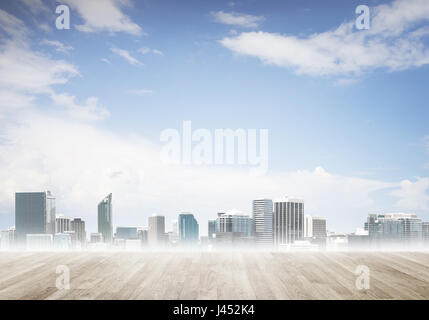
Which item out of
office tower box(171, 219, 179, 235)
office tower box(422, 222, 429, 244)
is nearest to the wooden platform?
office tower box(422, 222, 429, 244)

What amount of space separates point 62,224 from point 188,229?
218 cm

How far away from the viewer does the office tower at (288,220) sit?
695 centimetres

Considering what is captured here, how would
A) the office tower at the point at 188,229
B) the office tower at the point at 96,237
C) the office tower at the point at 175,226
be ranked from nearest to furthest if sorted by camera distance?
the office tower at the point at 96,237 → the office tower at the point at 188,229 → the office tower at the point at 175,226

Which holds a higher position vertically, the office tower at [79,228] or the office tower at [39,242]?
the office tower at [39,242]

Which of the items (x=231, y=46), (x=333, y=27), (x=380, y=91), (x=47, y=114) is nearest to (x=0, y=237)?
(x=47, y=114)

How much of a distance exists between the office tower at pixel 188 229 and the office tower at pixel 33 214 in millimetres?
2134

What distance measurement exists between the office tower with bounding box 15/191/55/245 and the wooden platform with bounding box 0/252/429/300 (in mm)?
2542

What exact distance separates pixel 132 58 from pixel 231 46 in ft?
6.12

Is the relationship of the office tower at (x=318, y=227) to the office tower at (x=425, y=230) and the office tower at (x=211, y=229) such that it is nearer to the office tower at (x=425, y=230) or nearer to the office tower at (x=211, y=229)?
the office tower at (x=425, y=230)

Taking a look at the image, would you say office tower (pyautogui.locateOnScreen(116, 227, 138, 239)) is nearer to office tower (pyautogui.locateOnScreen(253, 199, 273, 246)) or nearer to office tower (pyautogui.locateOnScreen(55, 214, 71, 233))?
office tower (pyautogui.locateOnScreen(55, 214, 71, 233))

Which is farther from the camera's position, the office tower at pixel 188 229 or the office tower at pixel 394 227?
the office tower at pixel 188 229

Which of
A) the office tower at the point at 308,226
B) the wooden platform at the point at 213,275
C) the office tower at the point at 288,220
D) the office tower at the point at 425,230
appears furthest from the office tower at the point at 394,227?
the wooden platform at the point at 213,275

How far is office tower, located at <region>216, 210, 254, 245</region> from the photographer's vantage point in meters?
6.24

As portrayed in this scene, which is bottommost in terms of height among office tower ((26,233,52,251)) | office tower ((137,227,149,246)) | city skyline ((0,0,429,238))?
office tower ((137,227,149,246))
